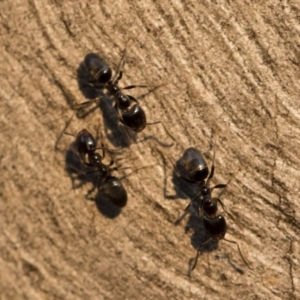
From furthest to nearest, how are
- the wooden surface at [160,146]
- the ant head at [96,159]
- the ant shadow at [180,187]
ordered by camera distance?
the ant head at [96,159], the ant shadow at [180,187], the wooden surface at [160,146]

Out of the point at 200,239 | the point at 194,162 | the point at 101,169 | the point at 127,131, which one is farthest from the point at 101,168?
the point at 200,239

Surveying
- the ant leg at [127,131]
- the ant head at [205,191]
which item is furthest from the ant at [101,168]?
the ant head at [205,191]

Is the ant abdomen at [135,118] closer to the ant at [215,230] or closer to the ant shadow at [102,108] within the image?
the ant shadow at [102,108]

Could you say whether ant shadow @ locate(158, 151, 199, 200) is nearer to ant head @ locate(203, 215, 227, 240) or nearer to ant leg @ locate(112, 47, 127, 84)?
ant head @ locate(203, 215, 227, 240)

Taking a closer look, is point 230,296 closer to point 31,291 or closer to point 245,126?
point 245,126

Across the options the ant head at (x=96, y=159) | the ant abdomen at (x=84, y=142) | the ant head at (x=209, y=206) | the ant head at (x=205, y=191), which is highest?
the ant abdomen at (x=84, y=142)

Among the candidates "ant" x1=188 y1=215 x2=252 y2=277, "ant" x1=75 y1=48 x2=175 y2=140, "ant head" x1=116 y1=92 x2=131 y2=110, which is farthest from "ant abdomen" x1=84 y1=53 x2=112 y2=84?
"ant" x1=188 y1=215 x2=252 y2=277

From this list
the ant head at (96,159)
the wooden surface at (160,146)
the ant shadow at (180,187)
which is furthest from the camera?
the ant head at (96,159)
